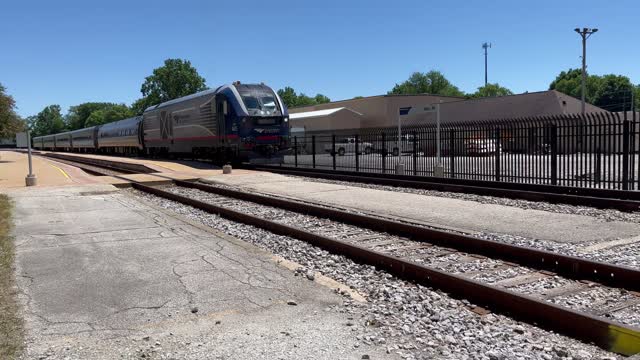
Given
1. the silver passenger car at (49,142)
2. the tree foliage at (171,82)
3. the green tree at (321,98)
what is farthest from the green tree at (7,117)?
the green tree at (321,98)

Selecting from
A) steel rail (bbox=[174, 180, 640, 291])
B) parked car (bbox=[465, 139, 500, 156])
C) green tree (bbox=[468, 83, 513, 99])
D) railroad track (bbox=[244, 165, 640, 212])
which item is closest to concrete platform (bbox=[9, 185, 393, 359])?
steel rail (bbox=[174, 180, 640, 291])

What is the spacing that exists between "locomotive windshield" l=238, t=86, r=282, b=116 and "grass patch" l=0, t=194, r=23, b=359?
16.6 meters

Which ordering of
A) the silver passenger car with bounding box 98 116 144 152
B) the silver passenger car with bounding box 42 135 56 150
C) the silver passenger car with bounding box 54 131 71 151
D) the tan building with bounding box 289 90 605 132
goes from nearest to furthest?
the silver passenger car with bounding box 98 116 144 152 → the tan building with bounding box 289 90 605 132 → the silver passenger car with bounding box 54 131 71 151 → the silver passenger car with bounding box 42 135 56 150

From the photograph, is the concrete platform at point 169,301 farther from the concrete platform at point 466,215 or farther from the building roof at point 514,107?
the building roof at point 514,107

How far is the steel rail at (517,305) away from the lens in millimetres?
4086

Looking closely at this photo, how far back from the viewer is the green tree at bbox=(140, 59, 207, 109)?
120500 mm

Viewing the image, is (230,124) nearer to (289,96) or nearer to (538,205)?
(538,205)

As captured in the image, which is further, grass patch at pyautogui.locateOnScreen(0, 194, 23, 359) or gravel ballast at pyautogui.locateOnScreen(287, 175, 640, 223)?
gravel ballast at pyautogui.locateOnScreen(287, 175, 640, 223)

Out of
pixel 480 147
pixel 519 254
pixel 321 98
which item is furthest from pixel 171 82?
pixel 519 254

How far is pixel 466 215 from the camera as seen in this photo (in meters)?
10.9

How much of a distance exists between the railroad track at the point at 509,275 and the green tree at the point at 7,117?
4138 cm

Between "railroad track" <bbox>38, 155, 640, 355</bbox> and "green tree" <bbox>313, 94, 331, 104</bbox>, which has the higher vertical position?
"green tree" <bbox>313, 94, 331, 104</bbox>

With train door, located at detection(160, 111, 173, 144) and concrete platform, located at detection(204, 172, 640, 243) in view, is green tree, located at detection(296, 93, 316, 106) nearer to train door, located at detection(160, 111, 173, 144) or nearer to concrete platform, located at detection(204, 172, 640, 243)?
train door, located at detection(160, 111, 173, 144)

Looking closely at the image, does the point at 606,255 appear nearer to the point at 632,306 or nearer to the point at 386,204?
the point at 632,306
